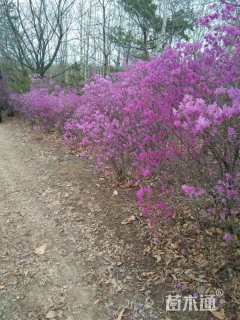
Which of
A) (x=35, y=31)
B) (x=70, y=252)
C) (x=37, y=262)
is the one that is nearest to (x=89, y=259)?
(x=70, y=252)

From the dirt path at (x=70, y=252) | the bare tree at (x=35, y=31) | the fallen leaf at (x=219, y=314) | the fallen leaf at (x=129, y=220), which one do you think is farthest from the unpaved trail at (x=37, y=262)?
the bare tree at (x=35, y=31)

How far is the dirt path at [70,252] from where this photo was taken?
2875 millimetres

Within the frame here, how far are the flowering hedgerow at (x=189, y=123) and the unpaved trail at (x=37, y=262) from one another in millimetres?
1143

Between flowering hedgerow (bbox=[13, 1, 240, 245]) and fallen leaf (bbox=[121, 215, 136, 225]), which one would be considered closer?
flowering hedgerow (bbox=[13, 1, 240, 245])

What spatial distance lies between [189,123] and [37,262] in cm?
240

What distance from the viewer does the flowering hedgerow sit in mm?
2516

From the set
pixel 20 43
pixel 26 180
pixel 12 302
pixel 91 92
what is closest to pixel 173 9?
Answer: pixel 20 43

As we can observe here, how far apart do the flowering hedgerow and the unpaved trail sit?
114 cm

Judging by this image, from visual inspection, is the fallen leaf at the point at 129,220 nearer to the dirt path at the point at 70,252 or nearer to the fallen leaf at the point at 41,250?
the dirt path at the point at 70,252

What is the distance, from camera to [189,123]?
2445mm

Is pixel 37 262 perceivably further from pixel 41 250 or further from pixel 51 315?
pixel 51 315

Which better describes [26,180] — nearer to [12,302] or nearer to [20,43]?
[12,302]

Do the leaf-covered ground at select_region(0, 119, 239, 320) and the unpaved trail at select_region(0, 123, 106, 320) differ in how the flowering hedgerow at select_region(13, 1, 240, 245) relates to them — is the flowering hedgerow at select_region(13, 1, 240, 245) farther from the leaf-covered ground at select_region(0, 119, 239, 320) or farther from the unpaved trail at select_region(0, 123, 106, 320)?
the unpaved trail at select_region(0, 123, 106, 320)

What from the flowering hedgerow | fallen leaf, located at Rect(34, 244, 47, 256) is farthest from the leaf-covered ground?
the flowering hedgerow
